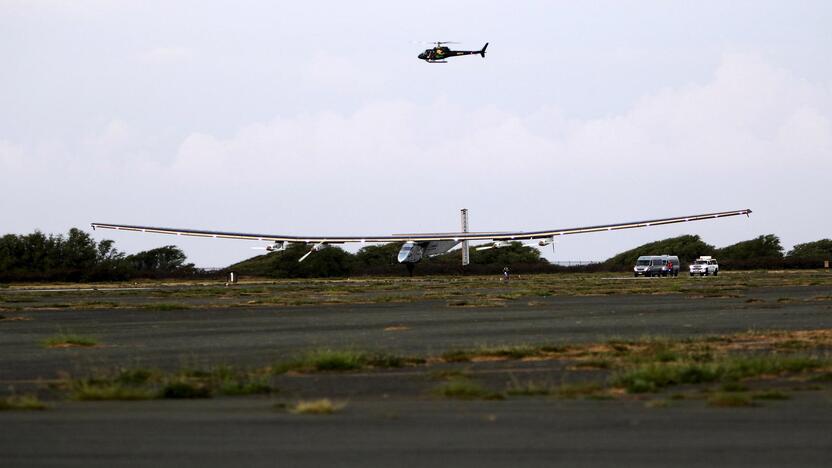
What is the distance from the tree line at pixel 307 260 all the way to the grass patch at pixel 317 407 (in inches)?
3604

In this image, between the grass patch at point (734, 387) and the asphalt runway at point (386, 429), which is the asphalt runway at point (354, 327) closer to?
the asphalt runway at point (386, 429)

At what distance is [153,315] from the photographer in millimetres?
39156

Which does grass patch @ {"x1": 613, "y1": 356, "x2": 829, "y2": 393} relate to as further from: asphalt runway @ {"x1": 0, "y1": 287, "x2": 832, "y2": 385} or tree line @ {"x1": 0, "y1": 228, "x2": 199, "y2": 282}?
tree line @ {"x1": 0, "y1": 228, "x2": 199, "y2": 282}

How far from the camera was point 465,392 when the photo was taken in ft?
49.3

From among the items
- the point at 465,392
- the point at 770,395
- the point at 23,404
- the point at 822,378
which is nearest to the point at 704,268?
the point at 822,378

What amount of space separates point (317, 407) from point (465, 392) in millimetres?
2275

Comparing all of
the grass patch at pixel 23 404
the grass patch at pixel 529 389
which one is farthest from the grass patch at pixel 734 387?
the grass patch at pixel 23 404

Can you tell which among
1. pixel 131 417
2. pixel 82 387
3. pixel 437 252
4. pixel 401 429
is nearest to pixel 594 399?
pixel 401 429

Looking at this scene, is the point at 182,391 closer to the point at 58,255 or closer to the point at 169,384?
the point at 169,384

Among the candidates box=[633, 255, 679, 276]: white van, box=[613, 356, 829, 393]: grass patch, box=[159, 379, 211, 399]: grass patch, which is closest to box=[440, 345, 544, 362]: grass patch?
box=[613, 356, 829, 393]: grass patch

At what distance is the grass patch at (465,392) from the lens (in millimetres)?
14828

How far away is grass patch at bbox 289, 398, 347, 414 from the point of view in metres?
13.5

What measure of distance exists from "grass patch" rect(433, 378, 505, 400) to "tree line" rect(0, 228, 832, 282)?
298 feet

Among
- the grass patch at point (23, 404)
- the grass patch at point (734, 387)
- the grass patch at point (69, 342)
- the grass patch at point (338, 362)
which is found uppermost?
the grass patch at point (69, 342)
